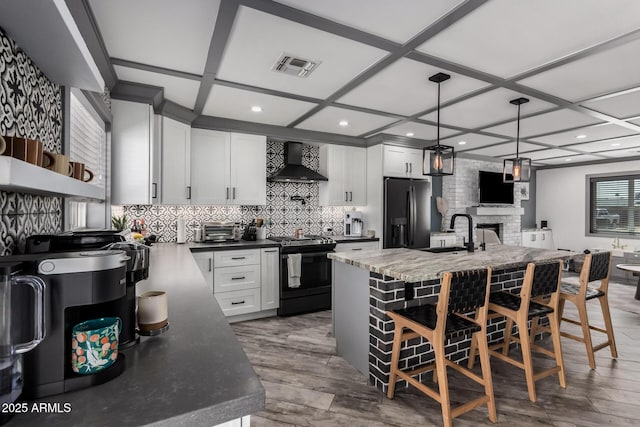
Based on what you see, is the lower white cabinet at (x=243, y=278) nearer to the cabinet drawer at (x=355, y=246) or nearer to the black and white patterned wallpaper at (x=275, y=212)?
the black and white patterned wallpaper at (x=275, y=212)

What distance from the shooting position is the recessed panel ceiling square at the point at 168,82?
102 inches

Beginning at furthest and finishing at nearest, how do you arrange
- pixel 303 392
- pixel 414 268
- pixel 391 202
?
pixel 391 202
pixel 303 392
pixel 414 268

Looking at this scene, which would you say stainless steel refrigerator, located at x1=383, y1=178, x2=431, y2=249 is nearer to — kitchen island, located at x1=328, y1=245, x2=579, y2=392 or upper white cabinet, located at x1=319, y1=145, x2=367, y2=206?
upper white cabinet, located at x1=319, y1=145, x2=367, y2=206

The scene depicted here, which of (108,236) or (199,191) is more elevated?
(199,191)

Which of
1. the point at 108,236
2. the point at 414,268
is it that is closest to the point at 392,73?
the point at 414,268

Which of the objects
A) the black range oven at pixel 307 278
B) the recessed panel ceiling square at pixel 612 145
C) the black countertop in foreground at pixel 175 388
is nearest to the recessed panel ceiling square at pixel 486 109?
the black range oven at pixel 307 278

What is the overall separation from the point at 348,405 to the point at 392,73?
2.50m

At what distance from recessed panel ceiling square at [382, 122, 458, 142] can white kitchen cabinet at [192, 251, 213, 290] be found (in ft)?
9.33

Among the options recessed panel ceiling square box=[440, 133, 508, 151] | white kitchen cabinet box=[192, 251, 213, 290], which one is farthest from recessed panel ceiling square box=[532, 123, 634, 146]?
white kitchen cabinet box=[192, 251, 213, 290]

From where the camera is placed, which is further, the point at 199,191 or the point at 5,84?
the point at 199,191

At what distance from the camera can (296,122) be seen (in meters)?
4.03

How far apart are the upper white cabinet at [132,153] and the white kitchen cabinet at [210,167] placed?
Result: 0.78 meters

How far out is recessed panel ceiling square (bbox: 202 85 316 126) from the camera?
3.07m

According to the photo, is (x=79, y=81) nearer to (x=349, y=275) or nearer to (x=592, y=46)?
(x=349, y=275)
